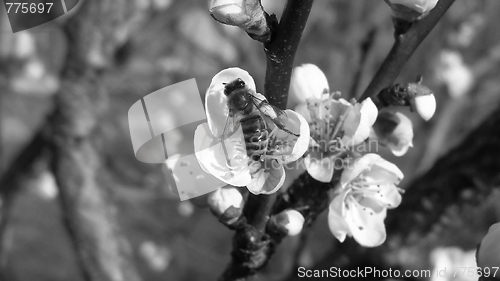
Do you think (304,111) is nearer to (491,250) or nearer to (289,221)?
(289,221)

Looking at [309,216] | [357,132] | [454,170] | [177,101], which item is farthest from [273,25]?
[177,101]

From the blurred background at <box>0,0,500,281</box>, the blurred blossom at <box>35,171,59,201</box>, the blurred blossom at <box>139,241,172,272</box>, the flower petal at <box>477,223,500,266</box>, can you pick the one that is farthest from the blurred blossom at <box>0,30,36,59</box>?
the flower petal at <box>477,223,500,266</box>

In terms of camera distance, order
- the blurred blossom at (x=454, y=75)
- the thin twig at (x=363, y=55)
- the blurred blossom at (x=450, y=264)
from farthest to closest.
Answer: the blurred blossom at (x=454, y=75), the thin twig at (x=363, y=55), the blurred blossom at (x=450, y=264)

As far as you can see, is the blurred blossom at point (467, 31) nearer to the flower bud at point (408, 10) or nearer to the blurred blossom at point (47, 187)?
the flower bud at point (408, 10)

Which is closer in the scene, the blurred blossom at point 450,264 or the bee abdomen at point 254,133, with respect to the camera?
Result: the bee abdomen at point 254,133

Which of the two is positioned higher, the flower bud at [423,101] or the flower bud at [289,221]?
the flower bud at [423,101]

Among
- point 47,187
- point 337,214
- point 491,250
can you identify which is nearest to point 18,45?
point 47,187

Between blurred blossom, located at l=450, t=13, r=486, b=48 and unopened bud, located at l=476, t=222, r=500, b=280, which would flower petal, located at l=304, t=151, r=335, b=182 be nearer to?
unopened bud, located at l=476, t=222, r=500, b=280

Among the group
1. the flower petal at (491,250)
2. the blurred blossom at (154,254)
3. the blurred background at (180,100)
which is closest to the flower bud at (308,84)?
the flower petal at (491,250)
